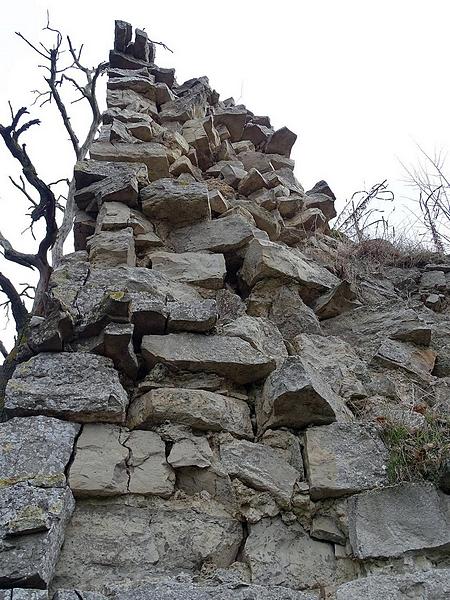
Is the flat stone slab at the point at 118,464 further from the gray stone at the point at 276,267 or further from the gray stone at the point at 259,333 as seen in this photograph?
the gray stone at the point at 276,267

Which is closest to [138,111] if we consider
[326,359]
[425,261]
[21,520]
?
[425,261]

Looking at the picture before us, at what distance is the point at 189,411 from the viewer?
257 centimetres

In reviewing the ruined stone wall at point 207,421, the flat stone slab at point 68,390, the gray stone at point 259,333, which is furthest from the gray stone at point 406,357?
the flat stone slab at point 68,390

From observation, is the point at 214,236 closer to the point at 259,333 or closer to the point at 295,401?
the point at 259,333

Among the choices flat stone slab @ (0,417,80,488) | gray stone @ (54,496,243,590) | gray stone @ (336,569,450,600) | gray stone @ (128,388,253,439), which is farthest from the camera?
gray stone @ (128,388,253,439)

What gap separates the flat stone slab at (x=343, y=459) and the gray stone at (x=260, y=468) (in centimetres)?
10

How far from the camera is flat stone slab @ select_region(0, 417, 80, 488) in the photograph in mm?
2195

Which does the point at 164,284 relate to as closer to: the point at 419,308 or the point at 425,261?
the point at 419,308

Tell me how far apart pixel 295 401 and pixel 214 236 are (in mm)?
1549

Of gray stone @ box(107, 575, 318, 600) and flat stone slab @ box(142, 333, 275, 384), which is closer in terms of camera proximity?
gray stone @ box(107, 575, 318, 600)

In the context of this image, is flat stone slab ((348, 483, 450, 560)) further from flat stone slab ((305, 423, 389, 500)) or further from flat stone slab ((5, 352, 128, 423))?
flat stone slab ((5, 352, 128, 423))

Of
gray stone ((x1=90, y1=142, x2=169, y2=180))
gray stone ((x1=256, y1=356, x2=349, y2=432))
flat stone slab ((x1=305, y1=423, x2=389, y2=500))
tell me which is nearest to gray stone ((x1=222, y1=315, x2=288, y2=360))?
gray stone ((x1=256, y1=356, x2=349, y2=432))

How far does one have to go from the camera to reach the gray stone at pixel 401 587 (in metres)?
1.99

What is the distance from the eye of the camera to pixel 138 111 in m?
5.61
